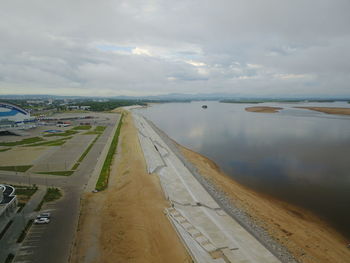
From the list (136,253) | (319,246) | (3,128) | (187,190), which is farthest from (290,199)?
(3,128)

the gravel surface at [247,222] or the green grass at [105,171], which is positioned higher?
the green grass at [105,171]

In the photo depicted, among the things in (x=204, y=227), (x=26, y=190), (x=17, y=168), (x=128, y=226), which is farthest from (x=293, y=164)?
(x=17, y=168)

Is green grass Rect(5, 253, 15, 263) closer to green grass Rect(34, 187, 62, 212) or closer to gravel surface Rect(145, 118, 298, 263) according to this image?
green grass Rect(34, 187, 62, 212)

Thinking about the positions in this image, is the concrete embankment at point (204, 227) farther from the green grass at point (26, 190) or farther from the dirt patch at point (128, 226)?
the green grass at point (26, 190)

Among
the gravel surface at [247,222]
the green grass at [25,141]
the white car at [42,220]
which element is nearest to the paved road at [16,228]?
the white car at [42,220]

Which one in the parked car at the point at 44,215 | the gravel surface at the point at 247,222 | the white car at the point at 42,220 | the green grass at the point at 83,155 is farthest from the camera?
the green grass at the point at 83,155

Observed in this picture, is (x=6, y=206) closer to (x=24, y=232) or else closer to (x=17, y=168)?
(x=24, y=232)
